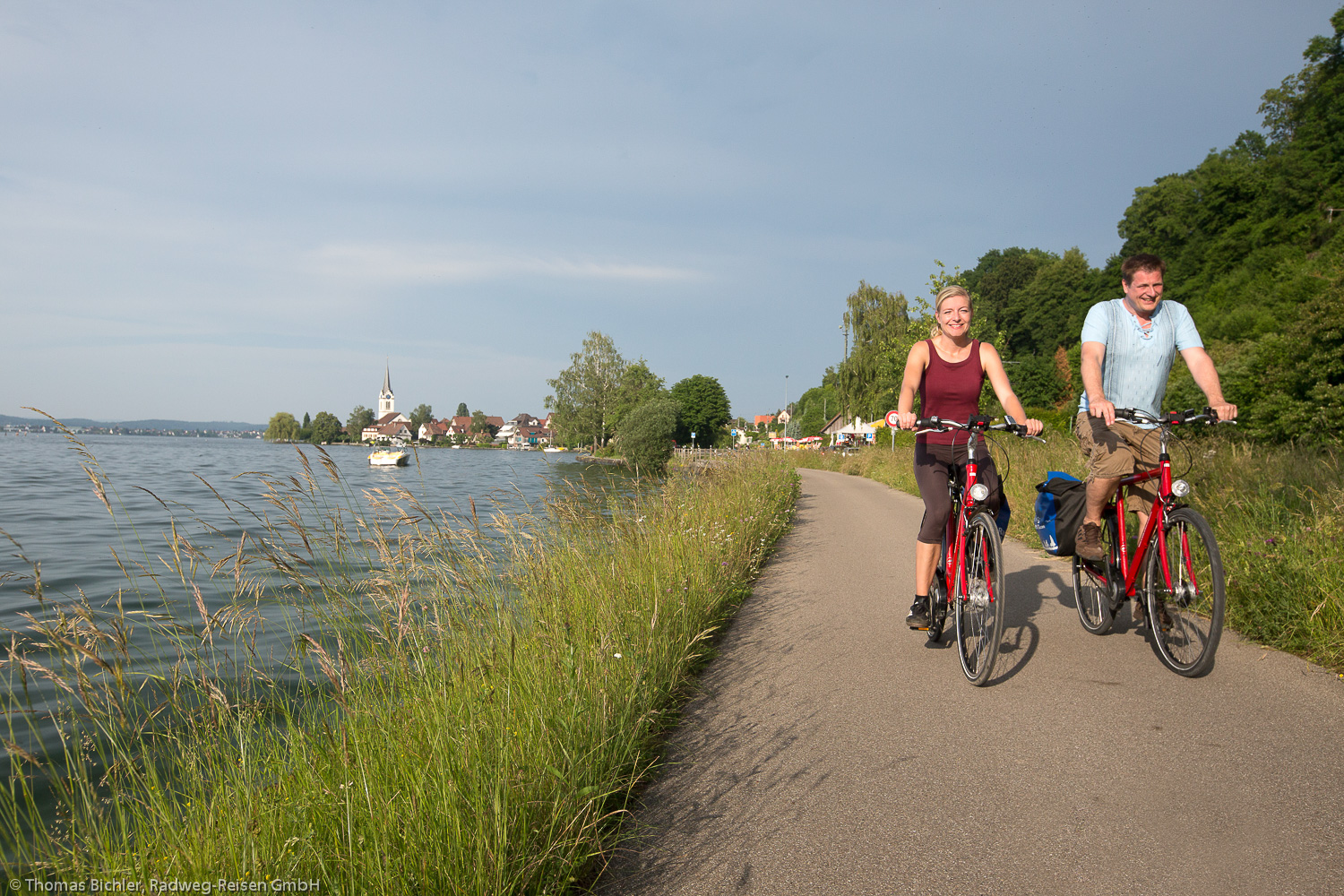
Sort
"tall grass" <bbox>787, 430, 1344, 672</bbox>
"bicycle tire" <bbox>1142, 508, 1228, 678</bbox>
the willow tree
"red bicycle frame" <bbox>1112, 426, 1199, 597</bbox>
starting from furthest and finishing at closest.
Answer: the willow tree, "tall grass" <bbox>787, 430, 1344, 672</bbox>, "red bicycle frame" <bbox>1112, 426, 1199, 597</bbox>, "bicycle tire" <bbox>1142, 508, 1228, 678</bbox>

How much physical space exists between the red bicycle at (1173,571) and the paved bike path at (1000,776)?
19 centimetres

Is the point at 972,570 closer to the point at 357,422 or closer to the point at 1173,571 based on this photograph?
the point at 1173,571

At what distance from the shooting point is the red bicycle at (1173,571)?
361cm

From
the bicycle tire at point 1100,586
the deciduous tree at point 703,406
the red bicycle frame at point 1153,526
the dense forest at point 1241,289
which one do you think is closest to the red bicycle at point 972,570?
the red bicycle frame at point 1153,526

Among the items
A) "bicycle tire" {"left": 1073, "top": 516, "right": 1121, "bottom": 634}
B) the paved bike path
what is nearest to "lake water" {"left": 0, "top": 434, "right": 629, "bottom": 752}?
the paved bike path

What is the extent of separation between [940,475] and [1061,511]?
39.8 inches

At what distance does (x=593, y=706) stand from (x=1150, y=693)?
2743 mm

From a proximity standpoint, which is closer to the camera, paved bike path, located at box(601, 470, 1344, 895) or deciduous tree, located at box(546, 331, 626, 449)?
paved bike path, located at box(601, 470, 1344, 895)

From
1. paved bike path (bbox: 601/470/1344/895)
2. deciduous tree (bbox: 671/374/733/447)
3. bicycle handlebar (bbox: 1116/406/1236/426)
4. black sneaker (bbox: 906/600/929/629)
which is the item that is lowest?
paved bike path (bbox: 601/470/1344/895)

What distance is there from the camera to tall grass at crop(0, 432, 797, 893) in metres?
1.91

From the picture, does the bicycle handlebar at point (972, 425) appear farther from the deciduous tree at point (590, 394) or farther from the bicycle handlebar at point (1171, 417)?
the deciduous tree at point (590, 394)

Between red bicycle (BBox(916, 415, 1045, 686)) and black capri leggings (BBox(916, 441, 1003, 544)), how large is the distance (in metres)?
0.05

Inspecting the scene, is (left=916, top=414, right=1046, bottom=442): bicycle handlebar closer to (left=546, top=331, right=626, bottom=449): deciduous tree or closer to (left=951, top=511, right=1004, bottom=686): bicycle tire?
(left=951, top=511, right=1004, bottom=686): bicycle tire

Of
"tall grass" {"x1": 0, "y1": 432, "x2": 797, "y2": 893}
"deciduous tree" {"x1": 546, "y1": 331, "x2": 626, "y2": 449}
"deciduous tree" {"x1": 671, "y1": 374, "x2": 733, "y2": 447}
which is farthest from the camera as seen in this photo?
"deciduous tree" {"x1": 671, "y1": 374, "x2": 733, "y2": 447}
